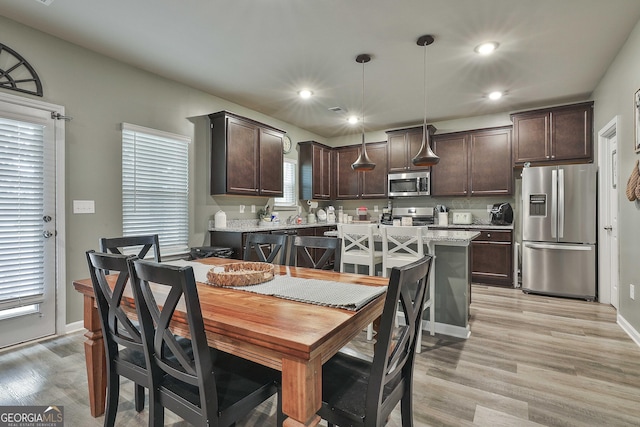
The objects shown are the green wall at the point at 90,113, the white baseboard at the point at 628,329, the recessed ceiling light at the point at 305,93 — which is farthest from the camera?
the recessed ceiling light at the point at 305,93

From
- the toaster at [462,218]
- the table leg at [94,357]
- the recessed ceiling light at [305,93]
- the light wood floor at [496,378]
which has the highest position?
the recessed ceiling light at [305,93]

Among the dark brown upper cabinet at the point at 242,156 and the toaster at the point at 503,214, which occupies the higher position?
the dark brown upper cabinet at the point at 242,156

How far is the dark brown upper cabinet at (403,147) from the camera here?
5599 mm

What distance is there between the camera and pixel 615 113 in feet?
11.1

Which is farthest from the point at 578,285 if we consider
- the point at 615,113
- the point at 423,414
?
the point at 423,414

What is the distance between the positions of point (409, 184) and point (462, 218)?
3.44ft

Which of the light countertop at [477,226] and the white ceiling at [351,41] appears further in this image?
the light countertop at [477,226]

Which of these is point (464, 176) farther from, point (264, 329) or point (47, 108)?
point (47, 108)

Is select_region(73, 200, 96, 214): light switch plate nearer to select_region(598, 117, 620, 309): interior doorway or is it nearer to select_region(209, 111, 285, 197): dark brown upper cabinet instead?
select_region(209, 111, 285, 197): dark brown upper cabinet

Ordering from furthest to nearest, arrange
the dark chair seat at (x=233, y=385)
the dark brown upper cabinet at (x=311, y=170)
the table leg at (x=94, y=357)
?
the dark brown upper cabinet at (x=311, y=170), the table leg at (x=94, y=357), the dark chair seat at (x=233, y=385)

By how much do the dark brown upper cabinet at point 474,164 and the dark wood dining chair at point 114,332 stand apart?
505cm

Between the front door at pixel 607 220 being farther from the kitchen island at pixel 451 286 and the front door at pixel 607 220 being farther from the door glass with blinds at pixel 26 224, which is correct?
the door glass with blinds at pixel 26 224

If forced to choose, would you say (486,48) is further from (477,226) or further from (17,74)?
(17,74)
